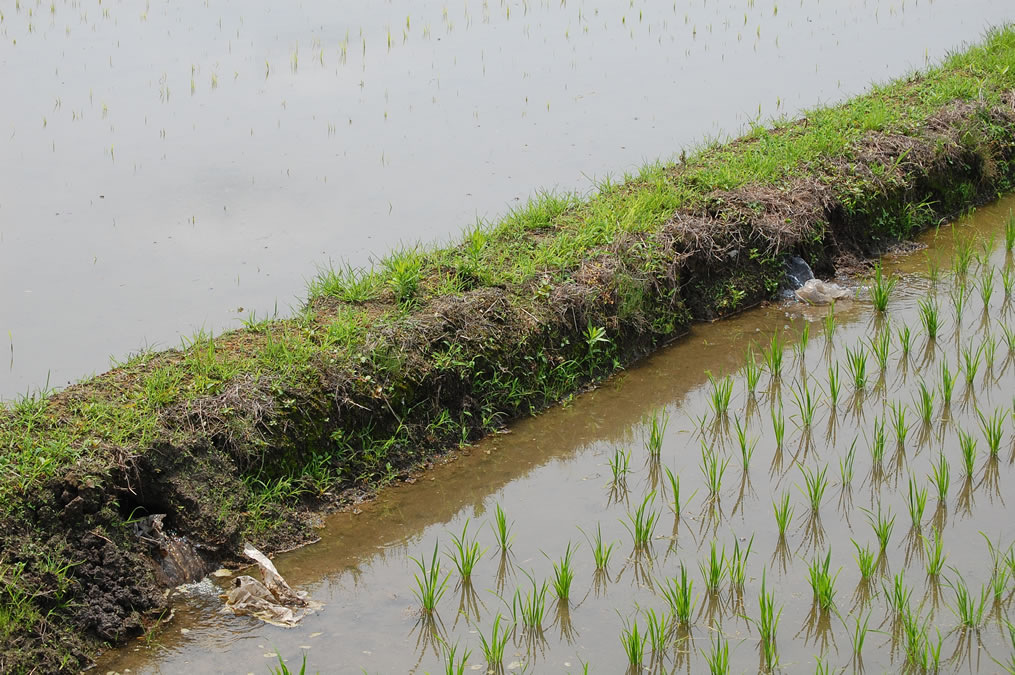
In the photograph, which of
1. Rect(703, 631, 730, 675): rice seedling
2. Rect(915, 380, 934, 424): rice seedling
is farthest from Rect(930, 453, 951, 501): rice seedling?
Rect(703, 631, 730, 675): rice seedling

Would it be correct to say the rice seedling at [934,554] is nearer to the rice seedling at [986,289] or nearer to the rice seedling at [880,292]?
the rice seedling at [880,292]

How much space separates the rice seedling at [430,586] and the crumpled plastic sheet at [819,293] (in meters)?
3.12

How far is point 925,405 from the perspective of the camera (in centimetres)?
477

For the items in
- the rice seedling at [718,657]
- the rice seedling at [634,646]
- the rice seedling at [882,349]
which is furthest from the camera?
the rice seedling at [882,349]

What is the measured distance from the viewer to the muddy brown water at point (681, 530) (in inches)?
138

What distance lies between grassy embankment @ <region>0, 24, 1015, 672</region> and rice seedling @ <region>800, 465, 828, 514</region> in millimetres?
1307

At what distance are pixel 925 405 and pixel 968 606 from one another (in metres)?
1.33

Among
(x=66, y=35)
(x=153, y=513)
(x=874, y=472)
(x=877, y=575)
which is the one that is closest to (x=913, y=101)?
(x=874, y=472)

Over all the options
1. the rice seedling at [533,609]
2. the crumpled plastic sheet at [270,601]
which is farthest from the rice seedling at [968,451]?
the crumpled plastic sheet at [270,601]

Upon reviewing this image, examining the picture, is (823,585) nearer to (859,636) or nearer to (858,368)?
(859,636)

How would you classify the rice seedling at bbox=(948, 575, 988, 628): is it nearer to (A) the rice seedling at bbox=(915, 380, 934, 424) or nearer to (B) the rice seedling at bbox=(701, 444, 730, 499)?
(B) the rice seedling at bbox=(701, 444, 730, 499)

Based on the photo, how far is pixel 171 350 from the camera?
4.66 m

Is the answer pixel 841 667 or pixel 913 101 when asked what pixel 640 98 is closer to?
pixel 913 101

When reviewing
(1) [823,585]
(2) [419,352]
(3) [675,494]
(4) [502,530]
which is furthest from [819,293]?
(4) [502,530]
